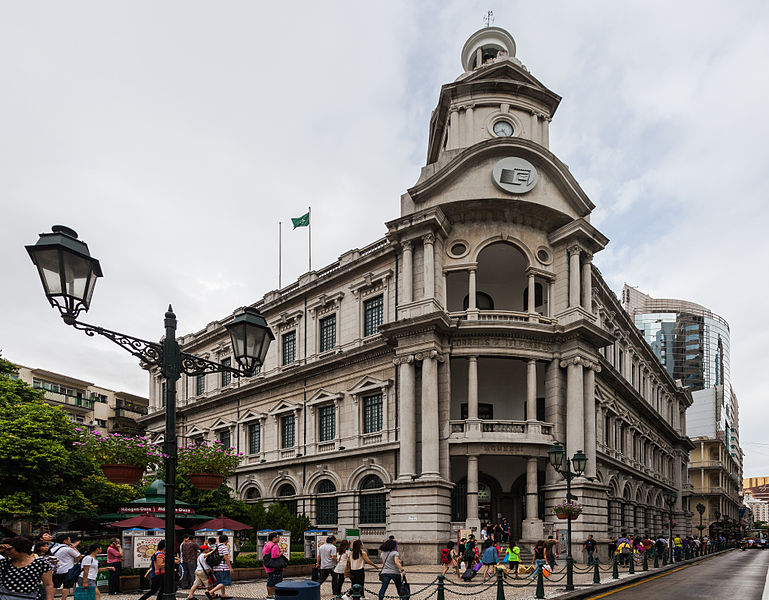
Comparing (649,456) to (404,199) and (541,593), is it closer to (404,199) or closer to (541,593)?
(404,199)

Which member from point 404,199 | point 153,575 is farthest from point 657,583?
point 404,199

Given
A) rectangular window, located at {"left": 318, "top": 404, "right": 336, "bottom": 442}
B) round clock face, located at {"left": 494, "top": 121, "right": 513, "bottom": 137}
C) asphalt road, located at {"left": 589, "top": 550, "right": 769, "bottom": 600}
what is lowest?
asphalt road, located at {"left": 589, "top": 550, "right": 769, "bottom": 600}

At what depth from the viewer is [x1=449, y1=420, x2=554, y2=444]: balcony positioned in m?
32.4

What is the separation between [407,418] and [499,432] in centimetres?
426

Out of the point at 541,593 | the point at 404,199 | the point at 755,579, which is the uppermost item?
the point at 404,199

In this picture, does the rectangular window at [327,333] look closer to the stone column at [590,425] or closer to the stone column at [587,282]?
the stone column at [587,282]

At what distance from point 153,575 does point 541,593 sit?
9860mm

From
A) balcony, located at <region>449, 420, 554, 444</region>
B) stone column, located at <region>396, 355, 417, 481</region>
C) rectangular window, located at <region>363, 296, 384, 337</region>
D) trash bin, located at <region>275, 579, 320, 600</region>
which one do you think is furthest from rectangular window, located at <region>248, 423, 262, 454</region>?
trash bin, located at <region>275, 579, 320, 600</region>

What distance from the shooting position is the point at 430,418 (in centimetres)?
3244

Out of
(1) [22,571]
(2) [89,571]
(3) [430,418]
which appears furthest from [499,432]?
(1) [22,571]

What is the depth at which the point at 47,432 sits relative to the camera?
32.9 meters

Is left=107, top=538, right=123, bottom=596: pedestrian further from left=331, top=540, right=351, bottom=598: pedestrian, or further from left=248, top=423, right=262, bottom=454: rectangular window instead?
left=248, top=423, right=262, bottom=454: rectangular window

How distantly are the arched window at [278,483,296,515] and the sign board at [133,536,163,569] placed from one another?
20.7 metres

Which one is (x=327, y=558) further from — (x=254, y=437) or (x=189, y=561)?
(x=254, y=437)
